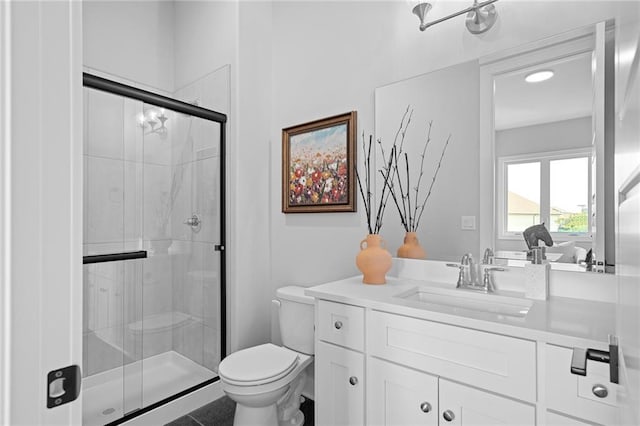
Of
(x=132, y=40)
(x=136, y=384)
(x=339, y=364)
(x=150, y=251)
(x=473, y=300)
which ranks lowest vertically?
(x=136, y=384)

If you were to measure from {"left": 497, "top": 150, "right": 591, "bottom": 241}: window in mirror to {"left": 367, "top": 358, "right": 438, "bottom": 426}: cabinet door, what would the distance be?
739 millimetres

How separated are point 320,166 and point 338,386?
126cm

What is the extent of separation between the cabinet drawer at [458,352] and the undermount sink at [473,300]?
6.3 inches

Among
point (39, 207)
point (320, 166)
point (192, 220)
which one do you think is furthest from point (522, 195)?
point (192, 220)

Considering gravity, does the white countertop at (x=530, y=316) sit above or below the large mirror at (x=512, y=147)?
below

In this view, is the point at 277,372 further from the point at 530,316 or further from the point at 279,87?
the point at 279,87

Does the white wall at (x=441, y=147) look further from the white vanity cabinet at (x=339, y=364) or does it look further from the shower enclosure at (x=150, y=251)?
the shower enclosure at (x=150, y=251)

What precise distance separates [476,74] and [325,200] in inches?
40.9

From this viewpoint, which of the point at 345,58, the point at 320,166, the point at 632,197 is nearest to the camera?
the point at 632,197

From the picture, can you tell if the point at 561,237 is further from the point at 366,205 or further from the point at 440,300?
the point at 366,205

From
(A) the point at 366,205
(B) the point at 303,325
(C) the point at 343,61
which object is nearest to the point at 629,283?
(A) the point at 366,205

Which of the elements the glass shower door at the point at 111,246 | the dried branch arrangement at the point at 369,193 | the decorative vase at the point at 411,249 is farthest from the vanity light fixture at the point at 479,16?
the glass shower door at the point at 111,246

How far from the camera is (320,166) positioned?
2252 mm

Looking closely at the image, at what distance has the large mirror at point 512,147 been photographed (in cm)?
135
